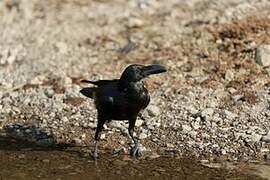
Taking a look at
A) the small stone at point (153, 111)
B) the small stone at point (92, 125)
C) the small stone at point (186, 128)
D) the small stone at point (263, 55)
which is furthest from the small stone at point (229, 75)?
the small stone at point (92, 125)

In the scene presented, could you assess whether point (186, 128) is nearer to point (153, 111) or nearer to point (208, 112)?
point (208, 112)

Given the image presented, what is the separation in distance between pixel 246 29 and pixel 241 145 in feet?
10.4

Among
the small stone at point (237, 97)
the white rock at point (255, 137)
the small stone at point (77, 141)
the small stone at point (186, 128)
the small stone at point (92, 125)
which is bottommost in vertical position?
the small stone at point (77, 141)

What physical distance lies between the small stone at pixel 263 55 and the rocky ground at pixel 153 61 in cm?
1

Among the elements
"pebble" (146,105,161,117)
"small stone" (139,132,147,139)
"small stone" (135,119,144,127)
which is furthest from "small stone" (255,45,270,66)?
"small stone" (139,132,147,139)

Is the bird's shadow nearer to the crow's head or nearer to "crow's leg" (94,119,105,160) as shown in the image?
"crow's leg" (94,119,105,160)

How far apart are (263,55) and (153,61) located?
1715 millimetres

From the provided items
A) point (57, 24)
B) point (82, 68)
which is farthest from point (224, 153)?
point (57, 24)

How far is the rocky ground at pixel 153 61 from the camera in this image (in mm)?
9219

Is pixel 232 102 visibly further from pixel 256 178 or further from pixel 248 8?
pixel 248 8

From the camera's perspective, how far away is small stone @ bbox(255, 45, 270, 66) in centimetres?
1055

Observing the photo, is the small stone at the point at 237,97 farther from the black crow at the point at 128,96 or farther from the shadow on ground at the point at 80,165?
the black crow at the point at 128,96

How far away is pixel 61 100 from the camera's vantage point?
33.9 ft

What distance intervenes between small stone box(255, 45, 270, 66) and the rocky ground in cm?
1
